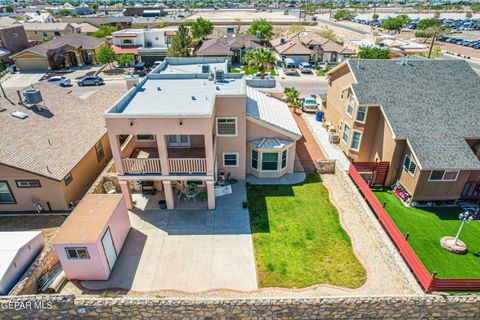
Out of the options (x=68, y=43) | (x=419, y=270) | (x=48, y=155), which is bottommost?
(x=419, y=270)

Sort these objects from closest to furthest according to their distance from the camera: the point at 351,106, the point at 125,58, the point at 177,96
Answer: the point at 177,96 → the point at 351,106 → the point at 125,58

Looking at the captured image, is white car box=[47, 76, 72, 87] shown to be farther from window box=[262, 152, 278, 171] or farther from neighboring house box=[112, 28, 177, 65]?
window box=[262, 152, 278, 171]

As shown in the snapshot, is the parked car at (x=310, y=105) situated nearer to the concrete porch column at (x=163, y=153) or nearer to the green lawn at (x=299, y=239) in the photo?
the green lawn at (x=299, y=239)

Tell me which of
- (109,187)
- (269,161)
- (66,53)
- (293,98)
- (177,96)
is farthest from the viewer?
(66,53)

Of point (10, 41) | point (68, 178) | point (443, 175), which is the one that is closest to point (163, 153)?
point (68, 178)

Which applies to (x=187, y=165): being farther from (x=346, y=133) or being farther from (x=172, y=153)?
(x=346, y=133)

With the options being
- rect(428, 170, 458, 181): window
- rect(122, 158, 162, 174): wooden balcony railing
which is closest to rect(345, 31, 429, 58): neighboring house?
rect(428, 170, 458, 181): window

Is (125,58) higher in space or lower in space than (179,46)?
lower
